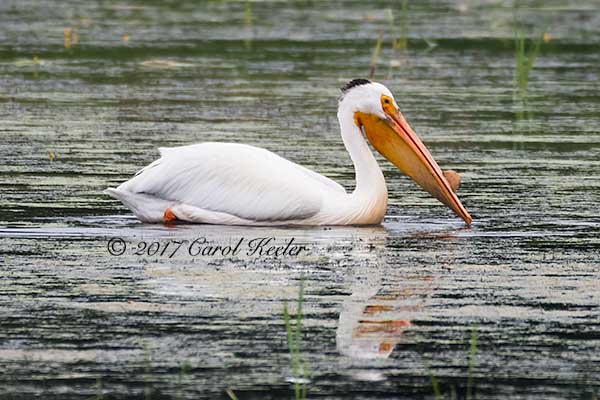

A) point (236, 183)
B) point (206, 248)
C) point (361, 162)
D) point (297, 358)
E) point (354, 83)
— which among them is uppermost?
point (354, 83)

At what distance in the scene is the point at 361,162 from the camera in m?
8.45

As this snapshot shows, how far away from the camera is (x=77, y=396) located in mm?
4715

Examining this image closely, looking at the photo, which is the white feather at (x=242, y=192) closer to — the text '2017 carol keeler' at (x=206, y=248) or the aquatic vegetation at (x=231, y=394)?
the text '2017 carol keeler' at (x=206, y=248)

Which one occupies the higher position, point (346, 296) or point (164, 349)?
point (346, 296)

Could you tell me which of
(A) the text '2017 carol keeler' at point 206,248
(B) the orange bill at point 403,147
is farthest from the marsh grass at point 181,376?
(B) the orange bill at point 403,147

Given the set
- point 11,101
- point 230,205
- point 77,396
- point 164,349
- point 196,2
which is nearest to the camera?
point 77,396

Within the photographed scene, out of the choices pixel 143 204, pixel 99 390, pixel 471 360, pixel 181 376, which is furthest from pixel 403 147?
pixel 99 390

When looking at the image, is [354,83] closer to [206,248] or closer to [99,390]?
[206,248]

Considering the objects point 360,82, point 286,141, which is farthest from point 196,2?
point 360,82

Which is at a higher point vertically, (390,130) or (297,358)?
(390,130)

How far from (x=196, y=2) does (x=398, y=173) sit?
42.2 feet

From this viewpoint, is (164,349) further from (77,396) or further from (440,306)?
(440,306)

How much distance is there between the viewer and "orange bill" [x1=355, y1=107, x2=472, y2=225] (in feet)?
27.8

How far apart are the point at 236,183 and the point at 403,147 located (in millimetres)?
976
